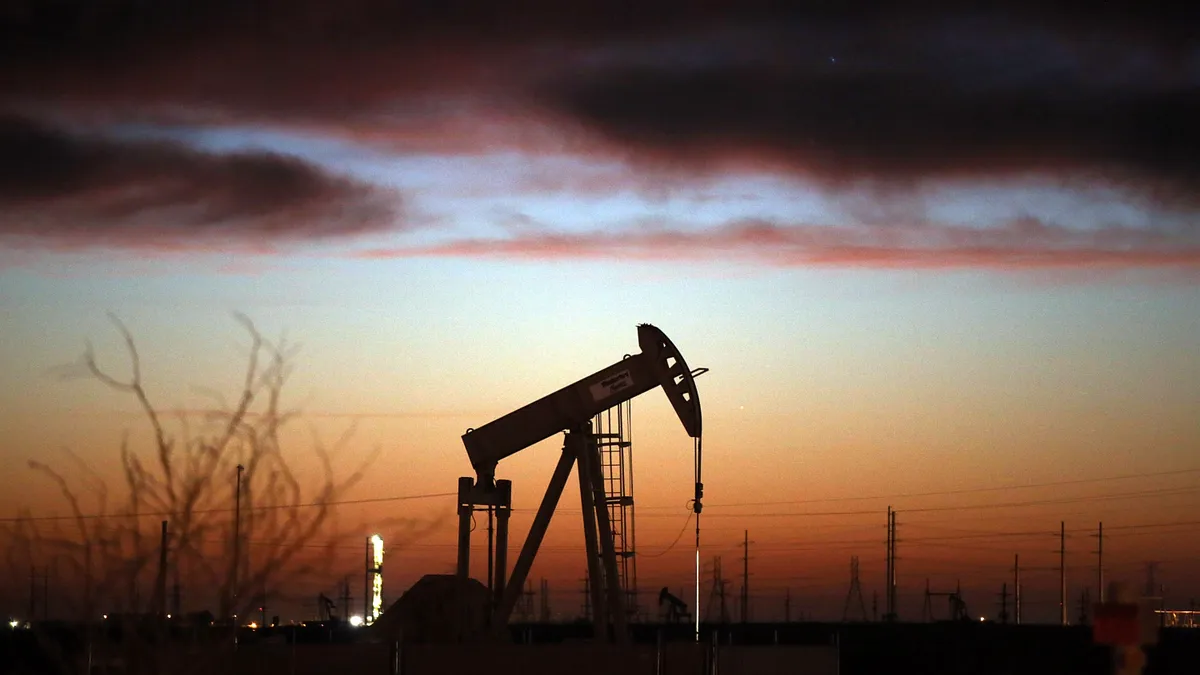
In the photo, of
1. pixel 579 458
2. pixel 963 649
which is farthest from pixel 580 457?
pixel 963 649

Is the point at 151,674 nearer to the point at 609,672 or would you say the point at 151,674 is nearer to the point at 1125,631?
the point at 1125,631

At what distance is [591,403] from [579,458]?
1135 millimetres

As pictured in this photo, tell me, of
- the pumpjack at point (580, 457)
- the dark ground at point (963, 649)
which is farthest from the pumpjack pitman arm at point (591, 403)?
the dark ground at point (963, 649)

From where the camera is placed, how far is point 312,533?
6734 mm

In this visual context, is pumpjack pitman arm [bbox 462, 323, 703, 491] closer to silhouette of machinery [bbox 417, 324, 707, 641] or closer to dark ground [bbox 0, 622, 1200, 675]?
silhouette of machinery [bbox 417, 324, 707, 641]

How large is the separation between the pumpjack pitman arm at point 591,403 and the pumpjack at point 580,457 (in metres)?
0.02

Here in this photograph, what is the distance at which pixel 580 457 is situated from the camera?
2777cm

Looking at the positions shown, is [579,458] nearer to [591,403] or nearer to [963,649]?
[591,403]

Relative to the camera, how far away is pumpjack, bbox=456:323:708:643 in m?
26.8

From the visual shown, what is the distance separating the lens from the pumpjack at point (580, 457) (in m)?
26.8

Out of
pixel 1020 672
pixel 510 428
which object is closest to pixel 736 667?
pixel 510 428

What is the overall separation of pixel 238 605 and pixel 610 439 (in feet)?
69.8

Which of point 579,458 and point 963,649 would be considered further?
point 963,649

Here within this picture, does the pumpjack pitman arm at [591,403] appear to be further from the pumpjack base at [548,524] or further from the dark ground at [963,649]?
the dark ground at [963,649]
